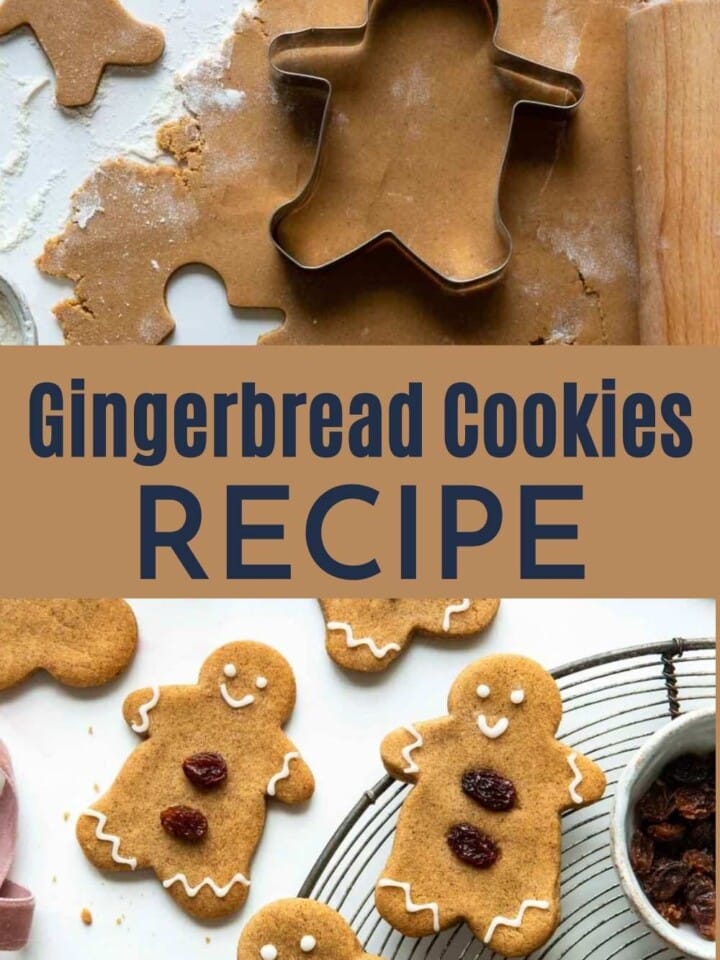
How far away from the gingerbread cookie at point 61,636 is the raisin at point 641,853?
583mm

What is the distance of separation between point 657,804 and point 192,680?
53cm

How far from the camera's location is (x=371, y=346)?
137 centimetres

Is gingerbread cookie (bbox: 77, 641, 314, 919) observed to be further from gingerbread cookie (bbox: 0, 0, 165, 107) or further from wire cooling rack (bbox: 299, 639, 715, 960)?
gingerbread cookie (bbox: 0, 0, 165, 107)

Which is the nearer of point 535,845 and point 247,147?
point 535,845

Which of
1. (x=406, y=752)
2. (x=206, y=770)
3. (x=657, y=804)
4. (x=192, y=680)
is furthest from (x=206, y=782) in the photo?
(x=657, y=804)

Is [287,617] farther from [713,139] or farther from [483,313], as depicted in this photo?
[713,139]

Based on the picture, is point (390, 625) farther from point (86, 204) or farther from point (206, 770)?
point (86, 204)

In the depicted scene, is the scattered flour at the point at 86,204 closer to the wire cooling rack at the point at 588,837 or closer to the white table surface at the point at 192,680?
the white table surface at the point at 192,680

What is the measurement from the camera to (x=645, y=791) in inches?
44.8

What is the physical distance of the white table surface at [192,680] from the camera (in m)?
1.28

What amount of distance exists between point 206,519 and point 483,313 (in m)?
0.41

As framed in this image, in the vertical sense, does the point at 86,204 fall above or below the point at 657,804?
above

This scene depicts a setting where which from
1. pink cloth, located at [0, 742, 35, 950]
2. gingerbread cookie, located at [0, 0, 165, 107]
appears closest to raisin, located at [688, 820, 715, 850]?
pink cloth, located at [0, 742, 35, 950]

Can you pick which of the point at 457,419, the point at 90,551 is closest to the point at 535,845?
the point at 457,419
